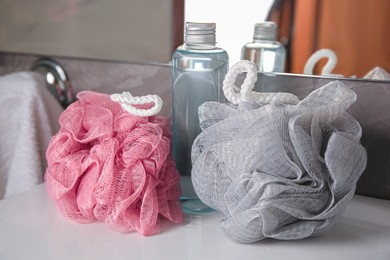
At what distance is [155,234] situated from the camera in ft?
1.73

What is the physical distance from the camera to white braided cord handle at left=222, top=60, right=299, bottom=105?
530 millimetres

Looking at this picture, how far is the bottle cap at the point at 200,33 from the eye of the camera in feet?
1.86

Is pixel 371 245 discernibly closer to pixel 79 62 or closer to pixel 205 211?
pixel 205 211

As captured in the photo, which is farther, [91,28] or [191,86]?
[91,28]

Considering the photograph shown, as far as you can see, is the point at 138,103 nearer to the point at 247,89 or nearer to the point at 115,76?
the point at 247,89

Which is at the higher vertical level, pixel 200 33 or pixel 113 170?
pixel 200 33

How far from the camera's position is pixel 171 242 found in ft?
1.66

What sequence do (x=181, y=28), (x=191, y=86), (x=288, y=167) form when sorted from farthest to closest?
1. (x=181, y=28)
2. (x=191, y=86)
3. (x=288, y=167)

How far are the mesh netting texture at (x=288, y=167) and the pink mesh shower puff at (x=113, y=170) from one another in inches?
3.1

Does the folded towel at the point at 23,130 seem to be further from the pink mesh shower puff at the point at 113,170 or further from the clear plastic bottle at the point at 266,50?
the clear plastic bottle at the point at 266,50

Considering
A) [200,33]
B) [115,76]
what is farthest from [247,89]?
[115,76]

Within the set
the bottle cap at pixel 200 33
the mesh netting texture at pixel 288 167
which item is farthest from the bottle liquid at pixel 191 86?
the mesh netting texture at pixel 288 167

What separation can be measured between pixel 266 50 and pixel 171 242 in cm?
32

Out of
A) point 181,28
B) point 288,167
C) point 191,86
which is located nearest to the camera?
point 288,167
